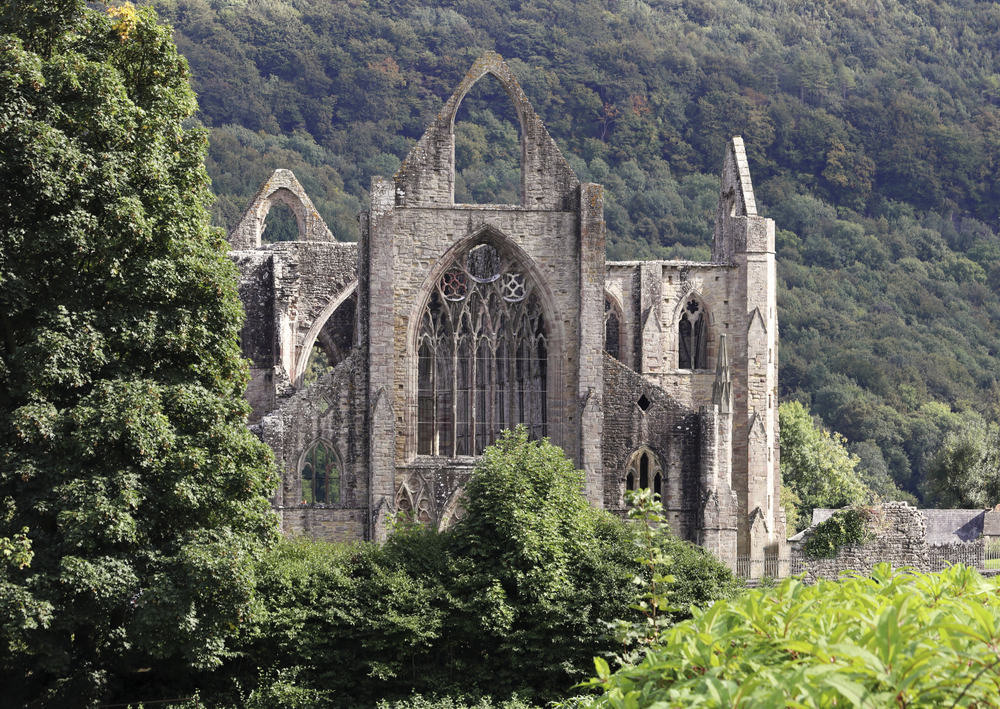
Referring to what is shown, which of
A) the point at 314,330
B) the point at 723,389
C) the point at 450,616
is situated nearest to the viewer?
the point at 450,616

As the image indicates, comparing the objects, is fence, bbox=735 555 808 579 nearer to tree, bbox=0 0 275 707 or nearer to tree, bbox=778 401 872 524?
tree, bbox=0 0 275 707

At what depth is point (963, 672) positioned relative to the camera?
4.87m

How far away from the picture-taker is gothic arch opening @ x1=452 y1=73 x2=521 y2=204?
9406 cm

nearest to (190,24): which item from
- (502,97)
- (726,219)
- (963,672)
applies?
(502,97)

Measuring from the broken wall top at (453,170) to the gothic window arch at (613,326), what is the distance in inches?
290

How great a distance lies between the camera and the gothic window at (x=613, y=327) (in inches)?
1443

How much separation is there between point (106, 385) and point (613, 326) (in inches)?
867

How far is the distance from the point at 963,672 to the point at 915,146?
10367 centimetres

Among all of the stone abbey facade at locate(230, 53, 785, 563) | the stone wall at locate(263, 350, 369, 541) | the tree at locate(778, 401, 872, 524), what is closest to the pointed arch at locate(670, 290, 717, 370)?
the stone abbey facade at locate(230, 53, 785, 563)

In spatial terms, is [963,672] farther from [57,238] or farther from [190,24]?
[190,24]

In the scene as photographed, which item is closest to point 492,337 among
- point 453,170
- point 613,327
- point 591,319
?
point 591,319

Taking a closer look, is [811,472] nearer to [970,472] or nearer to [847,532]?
[970,472]

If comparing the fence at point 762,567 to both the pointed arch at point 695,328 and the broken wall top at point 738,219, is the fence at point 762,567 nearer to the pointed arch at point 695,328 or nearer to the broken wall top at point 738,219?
the pointed arch at point 695,328

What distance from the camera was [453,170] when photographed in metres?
28.4
